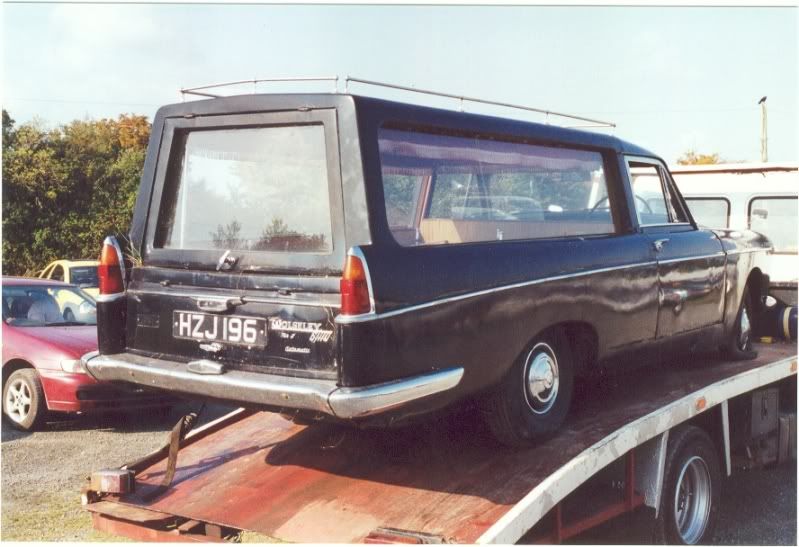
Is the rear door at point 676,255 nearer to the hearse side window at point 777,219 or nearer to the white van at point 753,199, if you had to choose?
the white van at point 753,199

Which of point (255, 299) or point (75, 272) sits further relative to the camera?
point (75, 272)

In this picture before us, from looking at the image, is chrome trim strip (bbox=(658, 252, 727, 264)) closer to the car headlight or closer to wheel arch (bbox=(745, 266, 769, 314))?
wheel arch (bbox=(745, 266, 769, 314))

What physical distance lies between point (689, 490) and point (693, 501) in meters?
Result: 0.08

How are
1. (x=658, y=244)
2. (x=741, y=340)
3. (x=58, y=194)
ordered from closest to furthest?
(x=658, y=244) → (x=741, y=340) → (x=58, y=194)

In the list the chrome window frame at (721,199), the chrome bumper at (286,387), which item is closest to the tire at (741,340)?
the chrome window frame at (721,199)

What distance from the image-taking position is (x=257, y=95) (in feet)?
12.4

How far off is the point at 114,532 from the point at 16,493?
2.32 meters

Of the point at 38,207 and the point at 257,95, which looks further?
the point at 38,207

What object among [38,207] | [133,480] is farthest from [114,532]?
[38,207]

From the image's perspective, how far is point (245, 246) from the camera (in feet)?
12.5

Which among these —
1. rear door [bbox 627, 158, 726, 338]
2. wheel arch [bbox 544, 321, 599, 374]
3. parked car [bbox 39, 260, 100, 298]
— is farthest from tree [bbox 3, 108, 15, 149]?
wheel arch [bbox 544, 321, 599, 374]

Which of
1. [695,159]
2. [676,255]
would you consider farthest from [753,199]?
[695,159]

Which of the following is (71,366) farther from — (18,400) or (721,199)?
(721,199)

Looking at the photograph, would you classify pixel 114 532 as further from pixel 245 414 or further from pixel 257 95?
pixel 257 95
